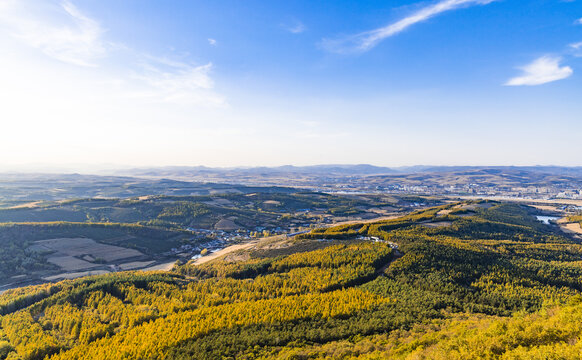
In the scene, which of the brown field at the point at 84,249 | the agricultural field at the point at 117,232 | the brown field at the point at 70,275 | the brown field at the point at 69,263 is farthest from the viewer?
the brown field at the point at 84,249

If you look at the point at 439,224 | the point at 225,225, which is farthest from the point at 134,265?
the point at 439,224

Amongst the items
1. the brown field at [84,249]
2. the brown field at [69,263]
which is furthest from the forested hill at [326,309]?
the brown field at [84,249]

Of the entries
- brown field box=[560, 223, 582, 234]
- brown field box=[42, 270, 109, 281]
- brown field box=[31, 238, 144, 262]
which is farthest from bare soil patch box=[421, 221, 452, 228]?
brown field box=[42, 270, 109, 281]

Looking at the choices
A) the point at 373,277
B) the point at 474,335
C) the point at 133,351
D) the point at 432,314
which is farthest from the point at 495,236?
the point at 133,351

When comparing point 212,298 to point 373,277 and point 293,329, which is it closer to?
point 293,329

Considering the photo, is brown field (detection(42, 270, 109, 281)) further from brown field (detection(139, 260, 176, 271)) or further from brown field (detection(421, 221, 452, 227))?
brown field (detection(421, 221, 452, 227))

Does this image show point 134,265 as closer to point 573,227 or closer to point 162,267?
point 162,267

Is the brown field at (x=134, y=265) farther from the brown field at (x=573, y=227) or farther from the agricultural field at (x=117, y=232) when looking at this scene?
the brown field at (x=573, y=227)

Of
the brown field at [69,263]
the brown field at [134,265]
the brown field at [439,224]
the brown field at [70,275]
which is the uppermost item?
the brown field at [439,224]

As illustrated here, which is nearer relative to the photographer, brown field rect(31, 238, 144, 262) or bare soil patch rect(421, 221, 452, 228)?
brown field rect(31, 238, 144, 262)
